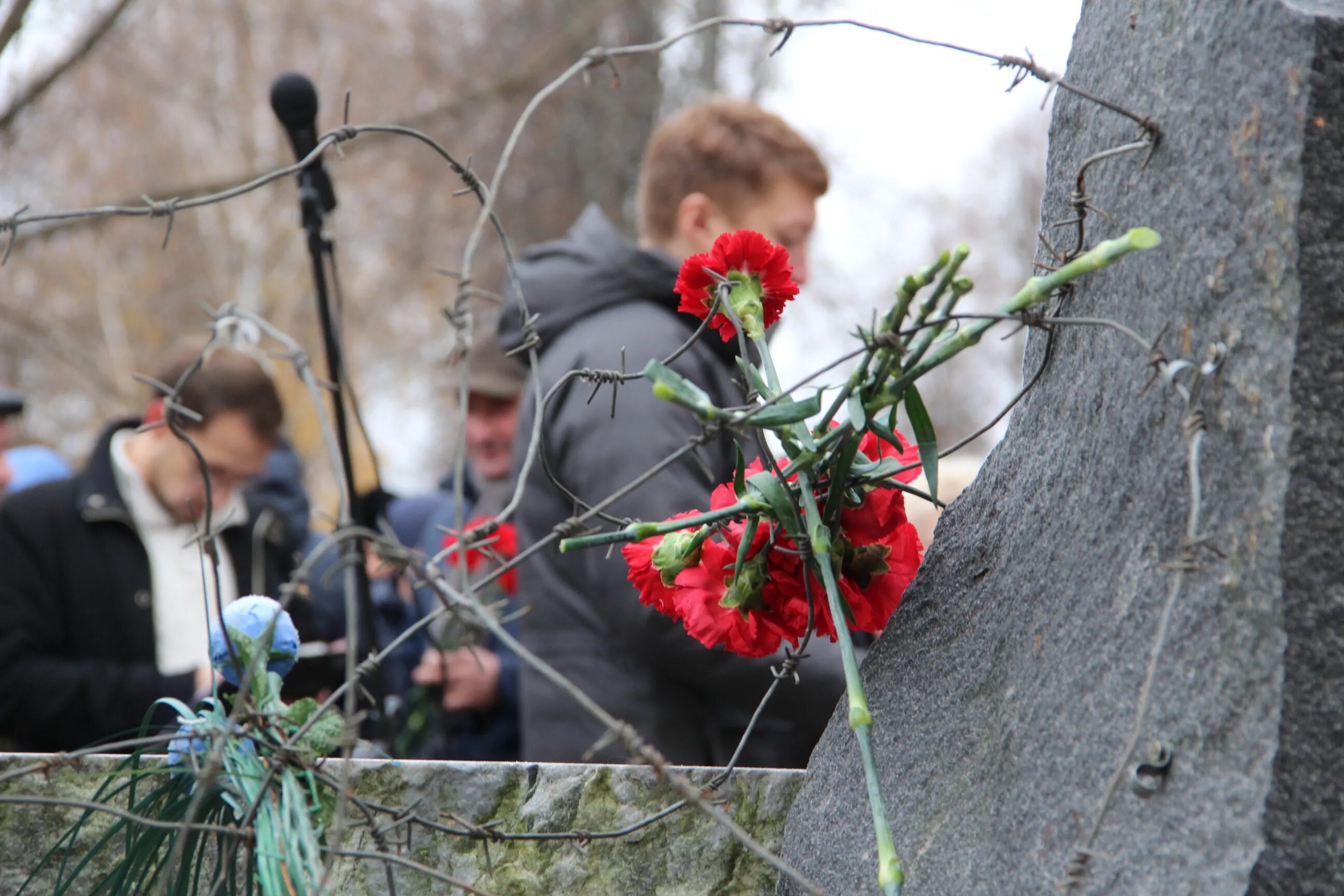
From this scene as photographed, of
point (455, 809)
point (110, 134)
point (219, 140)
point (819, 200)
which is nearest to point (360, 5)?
point (219, 140)

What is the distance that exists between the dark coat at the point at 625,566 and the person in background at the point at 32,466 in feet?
7.94

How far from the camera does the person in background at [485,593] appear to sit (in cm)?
263

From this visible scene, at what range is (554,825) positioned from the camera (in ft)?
3.92

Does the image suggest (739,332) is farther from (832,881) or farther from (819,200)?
(819,200)

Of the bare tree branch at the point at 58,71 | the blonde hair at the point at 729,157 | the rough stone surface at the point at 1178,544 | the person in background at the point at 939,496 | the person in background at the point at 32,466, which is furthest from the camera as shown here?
the person in background at the point at 32,466

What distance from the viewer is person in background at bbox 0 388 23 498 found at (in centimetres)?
379

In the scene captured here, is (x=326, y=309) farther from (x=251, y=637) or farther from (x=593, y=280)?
(x=251, y=637)

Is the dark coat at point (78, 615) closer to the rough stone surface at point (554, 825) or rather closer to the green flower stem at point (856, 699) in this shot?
the rough stone surface at point (554, 825)

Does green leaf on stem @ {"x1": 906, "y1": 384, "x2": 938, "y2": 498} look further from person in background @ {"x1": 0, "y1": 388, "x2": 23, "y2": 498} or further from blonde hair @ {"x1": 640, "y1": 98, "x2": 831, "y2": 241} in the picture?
person in background @ {"x1": 0, "y1": 388, "x2": 23, "y2": 498}

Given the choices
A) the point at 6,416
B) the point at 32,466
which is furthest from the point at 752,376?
the point at 32,466

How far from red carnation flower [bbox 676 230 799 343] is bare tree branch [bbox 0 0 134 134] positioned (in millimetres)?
2742

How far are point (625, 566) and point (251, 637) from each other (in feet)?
2.66

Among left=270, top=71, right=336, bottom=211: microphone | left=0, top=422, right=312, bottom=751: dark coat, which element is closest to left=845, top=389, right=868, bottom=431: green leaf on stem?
left=270, top=71, right=336, bottom=211: microphone

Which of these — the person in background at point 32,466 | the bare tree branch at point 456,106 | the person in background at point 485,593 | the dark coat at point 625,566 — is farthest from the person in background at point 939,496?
the person in background at point 32,466
